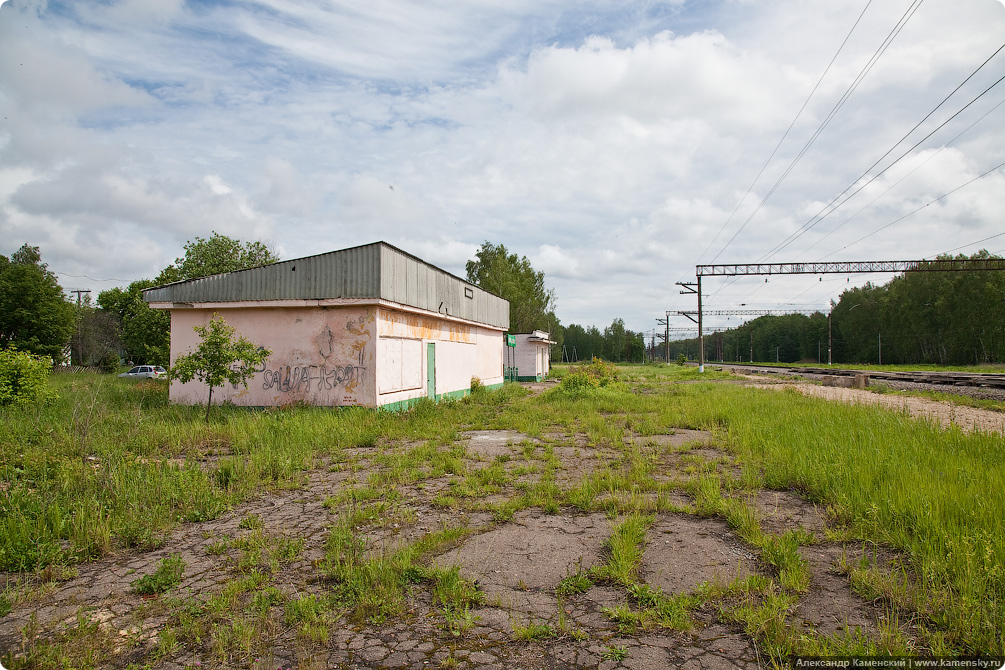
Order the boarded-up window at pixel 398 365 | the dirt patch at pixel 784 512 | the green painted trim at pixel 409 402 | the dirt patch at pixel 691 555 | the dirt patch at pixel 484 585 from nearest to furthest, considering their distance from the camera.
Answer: the dirt patch at pixel 484 585 → the dirt patch at pixel 691 555 → the dirt patch at pixel 784 512 → the boarded-up window at pixel 398 365 → the green painted trim at pixel 409 402

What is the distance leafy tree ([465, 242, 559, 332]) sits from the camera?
46.7 meters

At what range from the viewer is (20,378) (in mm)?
11750

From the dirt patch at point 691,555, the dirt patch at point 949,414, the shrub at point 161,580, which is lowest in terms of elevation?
the shrub at point 161,580

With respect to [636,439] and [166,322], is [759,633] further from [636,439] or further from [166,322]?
[166,322]

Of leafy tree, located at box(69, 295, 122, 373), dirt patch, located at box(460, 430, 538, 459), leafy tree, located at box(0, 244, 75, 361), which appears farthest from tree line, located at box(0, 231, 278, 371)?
dirt patch, located at box(460, 430, 538, 459)

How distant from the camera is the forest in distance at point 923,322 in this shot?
160 feet

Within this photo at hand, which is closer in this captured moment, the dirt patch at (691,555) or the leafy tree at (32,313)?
the dirt patch at (691,555)

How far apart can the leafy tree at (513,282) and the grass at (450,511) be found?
35.9 metres

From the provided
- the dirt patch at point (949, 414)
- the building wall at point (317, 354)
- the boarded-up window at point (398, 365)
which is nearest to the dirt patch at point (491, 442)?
the boarded-up window at point (398, 365)

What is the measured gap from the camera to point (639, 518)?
204 inches

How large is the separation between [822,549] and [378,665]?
378 centimetres

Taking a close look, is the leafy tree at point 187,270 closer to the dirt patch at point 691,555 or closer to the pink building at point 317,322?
the pink building at point 317,322

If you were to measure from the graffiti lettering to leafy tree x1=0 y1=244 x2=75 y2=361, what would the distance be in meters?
27.7

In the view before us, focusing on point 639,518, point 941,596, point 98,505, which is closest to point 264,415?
point 98,505
